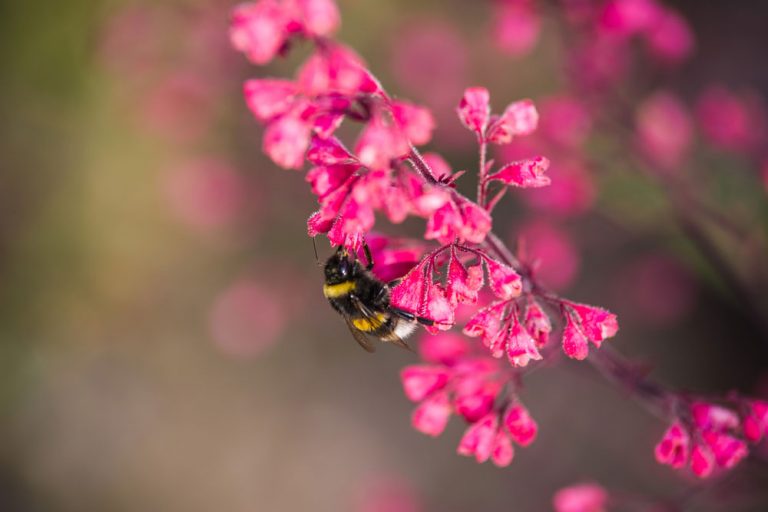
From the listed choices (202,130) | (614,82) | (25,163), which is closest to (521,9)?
(614,82)

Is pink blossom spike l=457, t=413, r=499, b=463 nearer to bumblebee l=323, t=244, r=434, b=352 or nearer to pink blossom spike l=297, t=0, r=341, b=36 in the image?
bumblebee l=323, t=244, r=434, b=352

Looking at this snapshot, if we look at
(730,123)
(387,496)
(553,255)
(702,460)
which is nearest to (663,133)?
(730,123)

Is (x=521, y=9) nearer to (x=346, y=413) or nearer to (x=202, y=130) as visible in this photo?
(x=202, y=130)

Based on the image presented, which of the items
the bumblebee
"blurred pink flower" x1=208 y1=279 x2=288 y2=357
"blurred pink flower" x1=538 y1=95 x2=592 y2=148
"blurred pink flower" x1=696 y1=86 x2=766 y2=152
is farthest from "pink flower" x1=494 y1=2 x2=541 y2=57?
"blurred pink flower" x1=208 y1=279 x2=288 y2=357

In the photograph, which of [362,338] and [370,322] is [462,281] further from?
[362,338]

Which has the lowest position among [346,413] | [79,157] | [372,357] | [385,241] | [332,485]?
[332,485]

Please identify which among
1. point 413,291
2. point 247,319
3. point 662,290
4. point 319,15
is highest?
point 319,15
